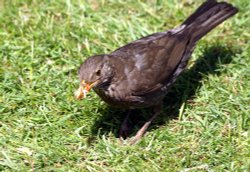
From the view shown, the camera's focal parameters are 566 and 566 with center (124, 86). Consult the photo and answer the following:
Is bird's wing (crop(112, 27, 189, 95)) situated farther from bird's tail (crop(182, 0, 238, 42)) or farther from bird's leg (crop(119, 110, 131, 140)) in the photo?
bird's leg (crop(119, 110, 131, 140))

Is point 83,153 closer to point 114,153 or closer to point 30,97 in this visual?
point 114,153

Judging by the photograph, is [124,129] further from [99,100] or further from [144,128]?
[99,100]

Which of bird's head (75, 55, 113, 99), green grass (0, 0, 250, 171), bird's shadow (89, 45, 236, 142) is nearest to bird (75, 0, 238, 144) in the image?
bird's head (75, 55, 113, 99)

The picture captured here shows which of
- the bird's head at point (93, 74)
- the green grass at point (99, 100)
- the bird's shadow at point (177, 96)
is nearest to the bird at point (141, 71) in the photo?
the bird's head at point (93, 74)

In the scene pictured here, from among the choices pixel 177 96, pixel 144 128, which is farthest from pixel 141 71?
pixel 177 96

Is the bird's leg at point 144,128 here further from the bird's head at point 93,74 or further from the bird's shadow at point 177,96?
the bird's head at point 93,74

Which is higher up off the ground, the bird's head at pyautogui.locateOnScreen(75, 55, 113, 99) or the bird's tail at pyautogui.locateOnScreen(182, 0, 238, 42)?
the bird's tail at pyautogui.locateOnScreen(182, 0, 238, 42)

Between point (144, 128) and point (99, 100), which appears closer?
point (144, 128)
